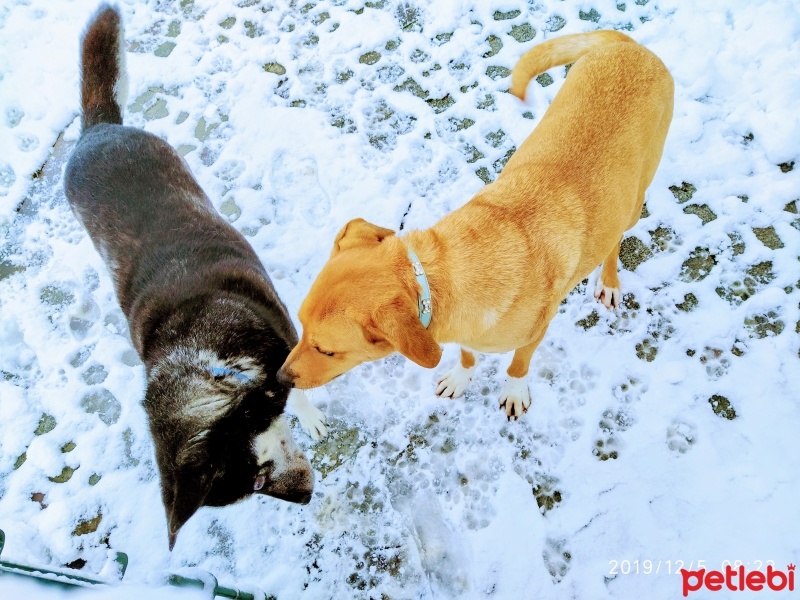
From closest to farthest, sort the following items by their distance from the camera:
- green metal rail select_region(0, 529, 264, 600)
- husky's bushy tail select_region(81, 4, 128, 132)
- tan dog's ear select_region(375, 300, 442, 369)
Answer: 1. green metal rail select_region(0, 529, 264, 600)
2. tan dog's ear select_region(375, 300, 442, 369)
3. husky's bushy tail select_region(81, 4, 128, 132)

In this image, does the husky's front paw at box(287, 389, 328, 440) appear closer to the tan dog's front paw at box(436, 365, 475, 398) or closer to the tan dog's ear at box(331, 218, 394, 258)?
the tan dog's front paw at box(436, 365, 475, 398)

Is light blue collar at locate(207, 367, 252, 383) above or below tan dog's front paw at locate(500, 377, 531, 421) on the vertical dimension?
above

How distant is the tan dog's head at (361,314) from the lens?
1.96 m

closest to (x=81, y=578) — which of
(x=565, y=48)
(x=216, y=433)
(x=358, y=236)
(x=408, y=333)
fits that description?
(x=216, y=433)

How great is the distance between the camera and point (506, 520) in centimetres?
297

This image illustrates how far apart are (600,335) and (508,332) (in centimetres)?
127

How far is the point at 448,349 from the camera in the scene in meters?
3.46

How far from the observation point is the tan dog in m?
2.06

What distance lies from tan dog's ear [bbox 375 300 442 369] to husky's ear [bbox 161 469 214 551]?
1018 millimetres

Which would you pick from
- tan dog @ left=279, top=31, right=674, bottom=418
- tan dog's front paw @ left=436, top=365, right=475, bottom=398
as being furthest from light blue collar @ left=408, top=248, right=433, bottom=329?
tan dog's front paw @ left=436, top=365, right=475, bottom=398

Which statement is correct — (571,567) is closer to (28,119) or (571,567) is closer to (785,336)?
(785,336)

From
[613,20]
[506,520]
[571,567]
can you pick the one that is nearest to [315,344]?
[506,520]

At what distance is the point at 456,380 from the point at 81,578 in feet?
7.15

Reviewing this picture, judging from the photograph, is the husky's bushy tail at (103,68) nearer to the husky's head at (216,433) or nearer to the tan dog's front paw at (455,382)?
the husky's head at (216,433)
